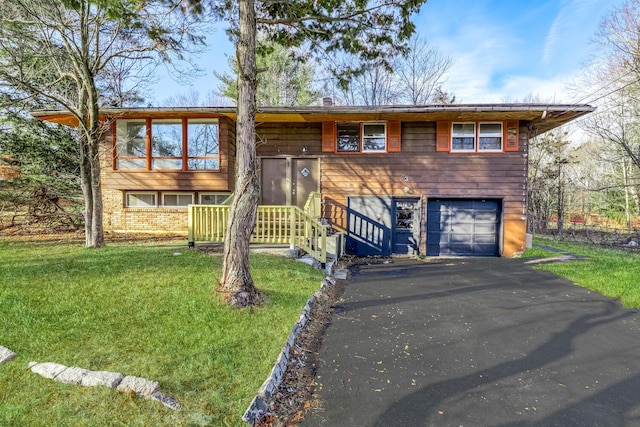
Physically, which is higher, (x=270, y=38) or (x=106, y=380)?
(x=270, y=38)

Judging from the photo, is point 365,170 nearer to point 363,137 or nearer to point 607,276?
point 363,137

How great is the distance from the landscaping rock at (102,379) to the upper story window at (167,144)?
26.6 feet

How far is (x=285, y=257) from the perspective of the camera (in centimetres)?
750

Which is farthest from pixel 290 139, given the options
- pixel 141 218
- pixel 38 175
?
pixel 38 175

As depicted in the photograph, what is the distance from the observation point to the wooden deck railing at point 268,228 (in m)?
7.66

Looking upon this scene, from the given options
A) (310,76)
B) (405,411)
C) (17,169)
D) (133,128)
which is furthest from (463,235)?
(17,169)

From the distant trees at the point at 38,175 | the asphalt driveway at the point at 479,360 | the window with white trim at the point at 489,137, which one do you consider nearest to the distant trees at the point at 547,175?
the window with white trim at the point at 489,137

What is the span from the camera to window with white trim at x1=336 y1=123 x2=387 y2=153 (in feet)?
34.4

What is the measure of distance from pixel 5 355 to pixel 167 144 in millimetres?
8520

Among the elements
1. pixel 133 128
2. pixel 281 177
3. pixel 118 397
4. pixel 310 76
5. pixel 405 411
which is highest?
pixel 310 76

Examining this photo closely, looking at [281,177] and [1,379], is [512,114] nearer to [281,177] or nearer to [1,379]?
[281,177]

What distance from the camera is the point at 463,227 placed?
10.5 meters

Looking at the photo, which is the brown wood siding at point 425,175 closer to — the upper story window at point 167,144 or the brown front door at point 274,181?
the brown front door at point 274,181

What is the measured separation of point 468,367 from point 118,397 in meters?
3.11
